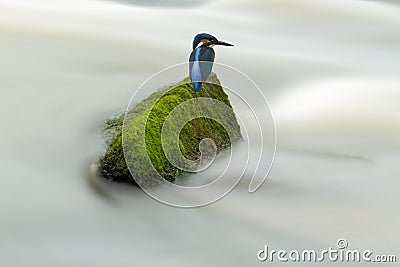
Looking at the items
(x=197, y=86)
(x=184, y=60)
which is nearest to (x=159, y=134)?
(x=197, y=86)

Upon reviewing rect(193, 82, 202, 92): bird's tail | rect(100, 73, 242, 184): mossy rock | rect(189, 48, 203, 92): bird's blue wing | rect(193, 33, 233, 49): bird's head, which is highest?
rect(193, 33, 233, 49): bird's head

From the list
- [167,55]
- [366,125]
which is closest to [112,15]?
[167,55]

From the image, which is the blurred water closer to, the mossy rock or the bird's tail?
the mossy rock

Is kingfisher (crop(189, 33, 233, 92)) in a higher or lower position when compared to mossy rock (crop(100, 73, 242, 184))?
higher

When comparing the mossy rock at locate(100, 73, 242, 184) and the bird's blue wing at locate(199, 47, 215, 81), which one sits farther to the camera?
the bird's blue wing at locate(199, 47, 215, 81)

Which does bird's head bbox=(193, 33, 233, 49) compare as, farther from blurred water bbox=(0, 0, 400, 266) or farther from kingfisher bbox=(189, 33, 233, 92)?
blurred water bbox=(0, 0, 400, 266)

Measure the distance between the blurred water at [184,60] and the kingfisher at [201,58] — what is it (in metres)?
0.43

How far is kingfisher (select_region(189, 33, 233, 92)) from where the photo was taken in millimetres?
2199

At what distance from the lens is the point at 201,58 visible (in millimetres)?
2219

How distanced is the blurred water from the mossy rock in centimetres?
8

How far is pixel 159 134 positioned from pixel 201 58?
0.98ft

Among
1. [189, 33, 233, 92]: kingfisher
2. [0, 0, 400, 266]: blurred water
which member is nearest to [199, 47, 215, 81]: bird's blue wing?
[189, 33, 233, 92]: kingfisher

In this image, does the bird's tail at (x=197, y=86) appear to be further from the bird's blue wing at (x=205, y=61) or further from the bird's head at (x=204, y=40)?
the bird's head at (x=204, y=40)

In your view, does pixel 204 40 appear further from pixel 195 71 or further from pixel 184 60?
pixel 184 60
